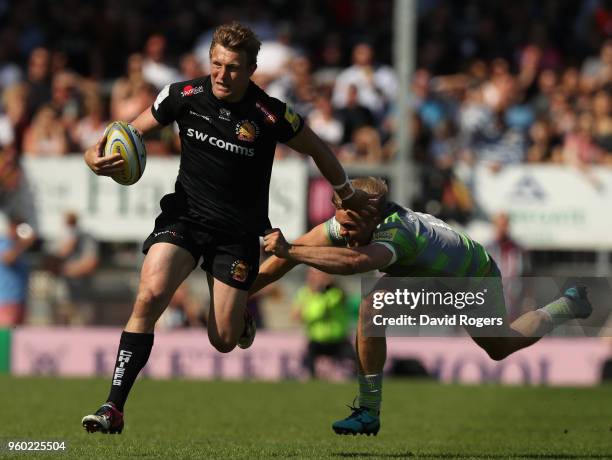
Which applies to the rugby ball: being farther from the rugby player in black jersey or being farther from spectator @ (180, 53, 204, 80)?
spectator @ (180, 53, 204, 80)

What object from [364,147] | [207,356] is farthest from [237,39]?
[207,356]

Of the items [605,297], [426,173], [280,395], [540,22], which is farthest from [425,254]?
[540,22]

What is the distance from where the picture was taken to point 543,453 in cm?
880

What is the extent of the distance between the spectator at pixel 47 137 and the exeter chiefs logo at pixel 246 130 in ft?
30.0

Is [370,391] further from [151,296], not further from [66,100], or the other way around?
[66,100]

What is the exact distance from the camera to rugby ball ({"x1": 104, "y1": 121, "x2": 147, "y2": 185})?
827cm

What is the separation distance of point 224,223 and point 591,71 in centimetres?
1134

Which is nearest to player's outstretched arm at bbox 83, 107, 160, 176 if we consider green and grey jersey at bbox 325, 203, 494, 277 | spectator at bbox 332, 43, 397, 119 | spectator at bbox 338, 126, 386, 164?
green and grey jersey at bbox 325, 203, 494, 277

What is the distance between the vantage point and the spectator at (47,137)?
17.2 metres

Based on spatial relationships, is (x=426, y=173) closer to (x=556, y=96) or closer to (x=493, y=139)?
(x=493, y=139)

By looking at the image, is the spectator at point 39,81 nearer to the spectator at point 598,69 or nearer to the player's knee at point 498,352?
the spectator at point 598,69

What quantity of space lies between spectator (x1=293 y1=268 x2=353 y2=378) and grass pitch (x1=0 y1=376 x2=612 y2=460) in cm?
98

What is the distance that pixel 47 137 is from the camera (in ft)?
56.7

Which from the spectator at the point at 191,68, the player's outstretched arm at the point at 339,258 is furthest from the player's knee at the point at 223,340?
the spectator at the point at 191,68
